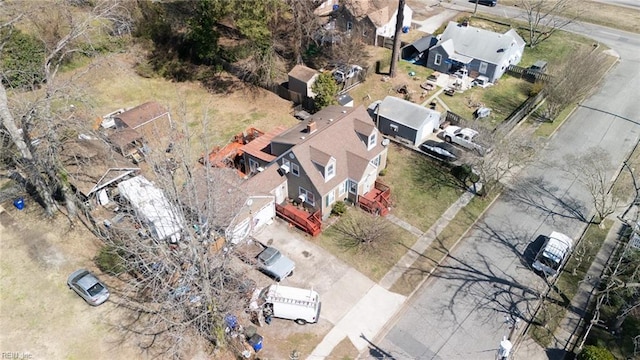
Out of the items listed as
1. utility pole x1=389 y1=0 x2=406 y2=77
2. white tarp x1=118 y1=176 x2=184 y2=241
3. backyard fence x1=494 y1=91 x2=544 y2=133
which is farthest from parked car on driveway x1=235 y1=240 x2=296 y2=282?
utility pole x1=389 y1=0 x2=406 y2=77

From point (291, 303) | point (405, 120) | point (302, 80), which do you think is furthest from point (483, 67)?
point (291, 303)

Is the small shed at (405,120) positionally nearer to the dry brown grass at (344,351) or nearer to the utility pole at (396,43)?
the utility pole at (396,43)

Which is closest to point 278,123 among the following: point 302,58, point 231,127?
point 231,127

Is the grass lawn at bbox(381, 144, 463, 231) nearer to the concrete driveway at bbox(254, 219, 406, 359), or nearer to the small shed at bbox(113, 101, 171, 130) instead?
the concrete driveway at bbox(254, 219, 406, 359)

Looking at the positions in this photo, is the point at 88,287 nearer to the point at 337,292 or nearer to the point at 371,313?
the point at 337,292

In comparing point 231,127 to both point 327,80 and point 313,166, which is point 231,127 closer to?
point 327,80

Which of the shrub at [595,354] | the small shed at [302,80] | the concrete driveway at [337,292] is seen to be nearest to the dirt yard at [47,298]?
the concrete driveway at [337,292]
